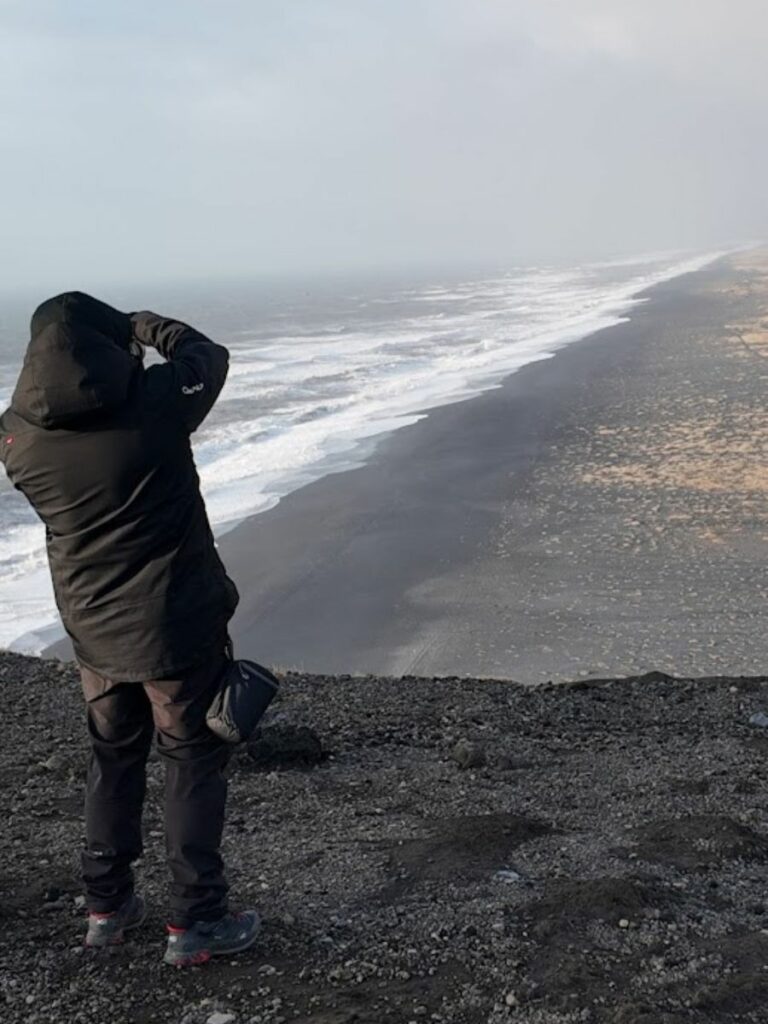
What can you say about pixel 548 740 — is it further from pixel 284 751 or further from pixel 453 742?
pixel 284 751

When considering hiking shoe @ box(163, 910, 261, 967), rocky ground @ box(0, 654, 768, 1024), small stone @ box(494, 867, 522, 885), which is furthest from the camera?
small stone @ box(494, 867, 522, 885)

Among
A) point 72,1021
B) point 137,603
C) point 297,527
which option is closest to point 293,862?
point 72,1021

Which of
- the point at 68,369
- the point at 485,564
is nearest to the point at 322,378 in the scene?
the point at 485,564

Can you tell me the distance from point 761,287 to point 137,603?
194ft

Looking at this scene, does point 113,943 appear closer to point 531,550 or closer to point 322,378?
point 531,550

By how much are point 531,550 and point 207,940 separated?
991cm

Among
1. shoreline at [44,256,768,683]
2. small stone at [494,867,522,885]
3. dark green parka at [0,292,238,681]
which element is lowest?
shoreline at [44,256,768,683]

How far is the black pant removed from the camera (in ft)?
11.1

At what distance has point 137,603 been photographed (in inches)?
130

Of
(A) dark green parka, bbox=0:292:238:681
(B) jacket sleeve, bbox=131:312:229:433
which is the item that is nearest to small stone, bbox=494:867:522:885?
(A) dark green parka, bbox=0:292:238:681

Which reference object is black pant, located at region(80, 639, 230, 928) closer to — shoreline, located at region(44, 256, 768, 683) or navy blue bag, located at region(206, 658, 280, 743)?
navy blue bag, located at region(206, 658, 280, 743)

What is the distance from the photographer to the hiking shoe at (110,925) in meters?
3.55

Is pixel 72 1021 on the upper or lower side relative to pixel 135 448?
lower

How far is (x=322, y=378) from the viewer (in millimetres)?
32781
